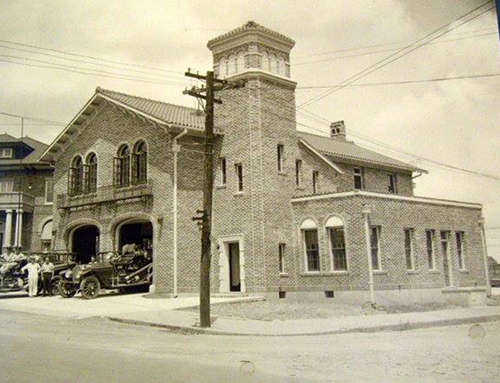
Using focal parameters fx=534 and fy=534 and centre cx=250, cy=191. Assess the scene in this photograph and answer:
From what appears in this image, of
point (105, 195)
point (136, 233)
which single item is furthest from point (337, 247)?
point (105, 195)

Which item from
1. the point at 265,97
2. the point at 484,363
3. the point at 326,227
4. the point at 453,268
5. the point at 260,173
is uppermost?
the point at 265,97

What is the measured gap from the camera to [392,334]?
484 inches

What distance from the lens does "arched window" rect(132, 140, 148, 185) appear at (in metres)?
24.1

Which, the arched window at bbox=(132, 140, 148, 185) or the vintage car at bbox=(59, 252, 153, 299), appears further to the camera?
the arched window at bbox=(132, 140, 148, 185)

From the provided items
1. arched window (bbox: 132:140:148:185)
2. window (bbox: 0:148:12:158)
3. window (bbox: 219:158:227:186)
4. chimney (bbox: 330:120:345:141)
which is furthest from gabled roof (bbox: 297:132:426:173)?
window (bbox: 0:148:12:158)

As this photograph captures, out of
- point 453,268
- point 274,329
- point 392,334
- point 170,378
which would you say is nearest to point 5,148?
point 170,378

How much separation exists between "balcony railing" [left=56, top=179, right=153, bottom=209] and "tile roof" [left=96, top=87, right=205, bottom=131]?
2946mm

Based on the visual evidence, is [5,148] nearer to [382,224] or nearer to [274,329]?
[274,329]

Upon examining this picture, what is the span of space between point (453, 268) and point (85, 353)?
1973 cm

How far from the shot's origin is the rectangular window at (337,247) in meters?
21.1

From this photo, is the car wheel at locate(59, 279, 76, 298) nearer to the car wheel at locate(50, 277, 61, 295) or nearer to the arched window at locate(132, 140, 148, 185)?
the car wheel at locate(50, 277, 61, 295)

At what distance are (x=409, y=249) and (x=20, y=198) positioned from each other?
612 inches

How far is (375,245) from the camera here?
21.2m

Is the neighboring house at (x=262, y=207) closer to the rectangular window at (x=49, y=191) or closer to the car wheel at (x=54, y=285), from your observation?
the car wheel at (x=54, y=285)
